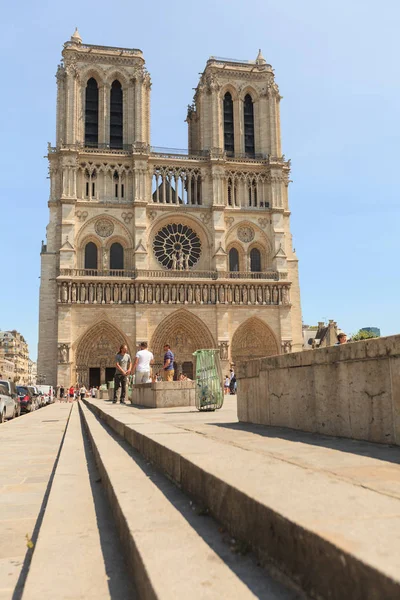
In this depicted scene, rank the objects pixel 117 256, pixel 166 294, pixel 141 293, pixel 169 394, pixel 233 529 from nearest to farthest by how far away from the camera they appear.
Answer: pixel 233 529, pixel 169 394, pixel 141 293, pixel 166 294, pixel 117 256

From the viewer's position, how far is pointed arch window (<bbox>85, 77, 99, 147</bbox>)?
3206 cm

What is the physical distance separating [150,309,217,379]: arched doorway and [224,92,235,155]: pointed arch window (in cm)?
1193

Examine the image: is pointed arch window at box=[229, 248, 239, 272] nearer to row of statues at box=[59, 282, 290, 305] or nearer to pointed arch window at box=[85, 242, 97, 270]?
row of statues at box=[59, 282, 290, 305]

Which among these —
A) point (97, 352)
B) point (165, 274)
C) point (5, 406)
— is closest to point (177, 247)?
point (165, 274)

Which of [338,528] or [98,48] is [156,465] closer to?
[338,528]

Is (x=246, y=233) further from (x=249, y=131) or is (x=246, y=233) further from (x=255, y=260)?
(x=249, y=131)

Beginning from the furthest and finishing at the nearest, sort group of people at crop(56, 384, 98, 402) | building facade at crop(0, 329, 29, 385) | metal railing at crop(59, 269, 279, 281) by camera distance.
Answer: building facade at crop(0, 329, 29, 385) → metal railing at crop(59, 269, 279, 281) → group of people at crop(56, 384, 98, 402)

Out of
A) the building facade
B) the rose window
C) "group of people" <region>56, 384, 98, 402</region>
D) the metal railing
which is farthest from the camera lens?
the building facade

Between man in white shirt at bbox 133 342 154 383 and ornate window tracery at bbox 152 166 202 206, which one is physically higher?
ornate window tracery at bbox 152 166 202 206

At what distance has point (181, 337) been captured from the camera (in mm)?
30906

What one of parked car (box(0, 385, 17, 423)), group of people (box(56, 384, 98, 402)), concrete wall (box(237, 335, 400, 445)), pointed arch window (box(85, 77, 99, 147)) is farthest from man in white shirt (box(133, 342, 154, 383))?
pointed arch window (box(85, 77, 99, 147))

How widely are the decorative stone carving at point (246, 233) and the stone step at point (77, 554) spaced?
29.9 metres

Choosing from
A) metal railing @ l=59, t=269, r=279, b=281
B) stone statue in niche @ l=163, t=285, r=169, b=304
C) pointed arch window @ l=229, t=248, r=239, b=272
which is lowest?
stone statue in niche @ l=163, t=285, r=169, b=304

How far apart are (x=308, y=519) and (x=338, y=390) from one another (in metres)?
2.38
